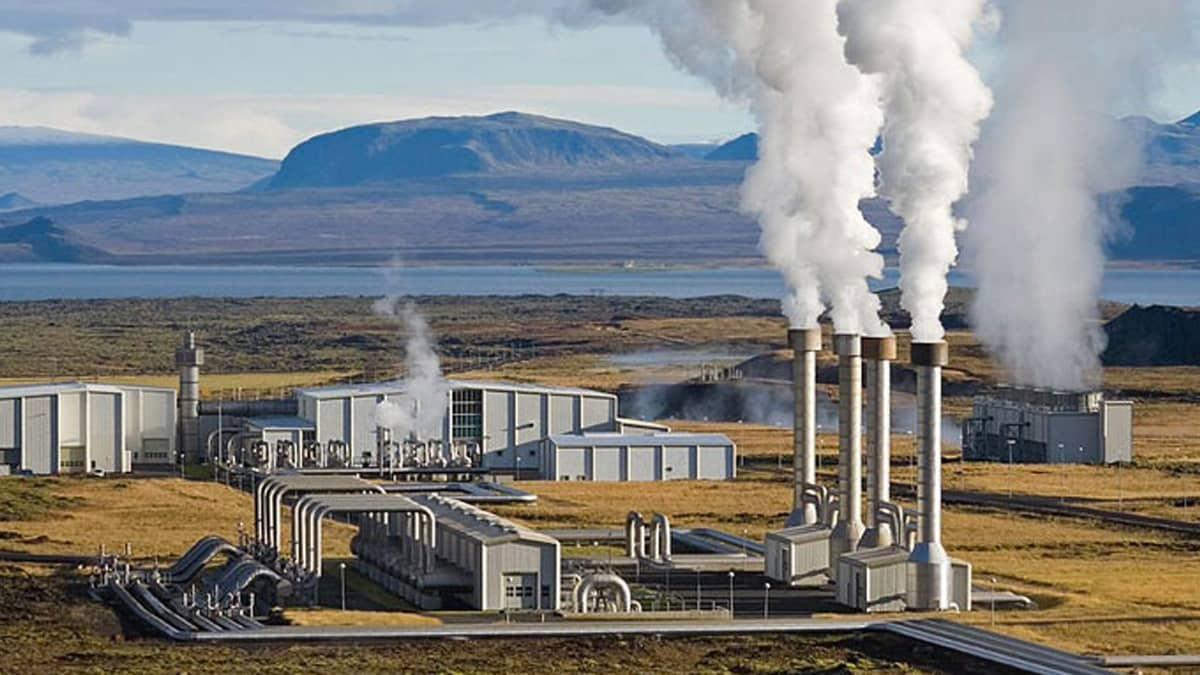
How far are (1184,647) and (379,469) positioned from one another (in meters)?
54.6

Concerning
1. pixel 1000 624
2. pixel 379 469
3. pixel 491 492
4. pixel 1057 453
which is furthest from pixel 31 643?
pixel 1057 453

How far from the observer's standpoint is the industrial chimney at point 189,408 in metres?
115

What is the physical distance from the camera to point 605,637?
6288 cm

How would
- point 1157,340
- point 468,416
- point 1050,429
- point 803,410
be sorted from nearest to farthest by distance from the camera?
point 803,410
point 468,416
point 1050,429
point 1157,340

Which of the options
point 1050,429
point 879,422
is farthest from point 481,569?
point 1050,429

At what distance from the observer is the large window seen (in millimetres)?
114875

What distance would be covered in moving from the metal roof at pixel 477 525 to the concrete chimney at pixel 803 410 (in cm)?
1109

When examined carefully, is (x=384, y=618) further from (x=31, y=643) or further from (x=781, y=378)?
(x=781, y=378)

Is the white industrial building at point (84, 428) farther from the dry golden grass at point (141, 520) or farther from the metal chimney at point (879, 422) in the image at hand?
the metal chimney at point (879, 422)

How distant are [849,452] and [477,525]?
1215 cm

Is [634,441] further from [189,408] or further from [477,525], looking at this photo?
[477,525]

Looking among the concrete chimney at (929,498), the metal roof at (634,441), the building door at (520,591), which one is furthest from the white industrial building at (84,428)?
the concrete chimney at (929,498)

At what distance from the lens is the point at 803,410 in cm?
8194

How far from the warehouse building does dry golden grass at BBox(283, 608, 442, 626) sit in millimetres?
58990
